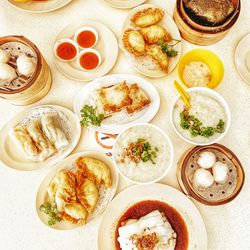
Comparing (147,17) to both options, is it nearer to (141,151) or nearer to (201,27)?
A: (201,27)

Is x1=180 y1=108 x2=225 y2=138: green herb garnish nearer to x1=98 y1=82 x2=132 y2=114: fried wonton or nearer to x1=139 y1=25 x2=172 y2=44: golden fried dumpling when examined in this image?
x1=98 y1=82 x2=132 y2=114: fried wonton

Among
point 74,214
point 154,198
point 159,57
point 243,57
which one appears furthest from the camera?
point 243,57

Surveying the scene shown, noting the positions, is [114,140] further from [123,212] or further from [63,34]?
[63,34]

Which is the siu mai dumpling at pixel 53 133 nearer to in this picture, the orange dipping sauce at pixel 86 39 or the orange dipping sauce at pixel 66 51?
the orange dipping sauce at pixel 66 51

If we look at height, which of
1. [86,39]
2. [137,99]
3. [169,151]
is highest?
[86,39]

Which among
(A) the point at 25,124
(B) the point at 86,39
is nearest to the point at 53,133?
(A) the point at 25,124

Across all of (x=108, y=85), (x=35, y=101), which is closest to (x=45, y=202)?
(x=35, y=101)
